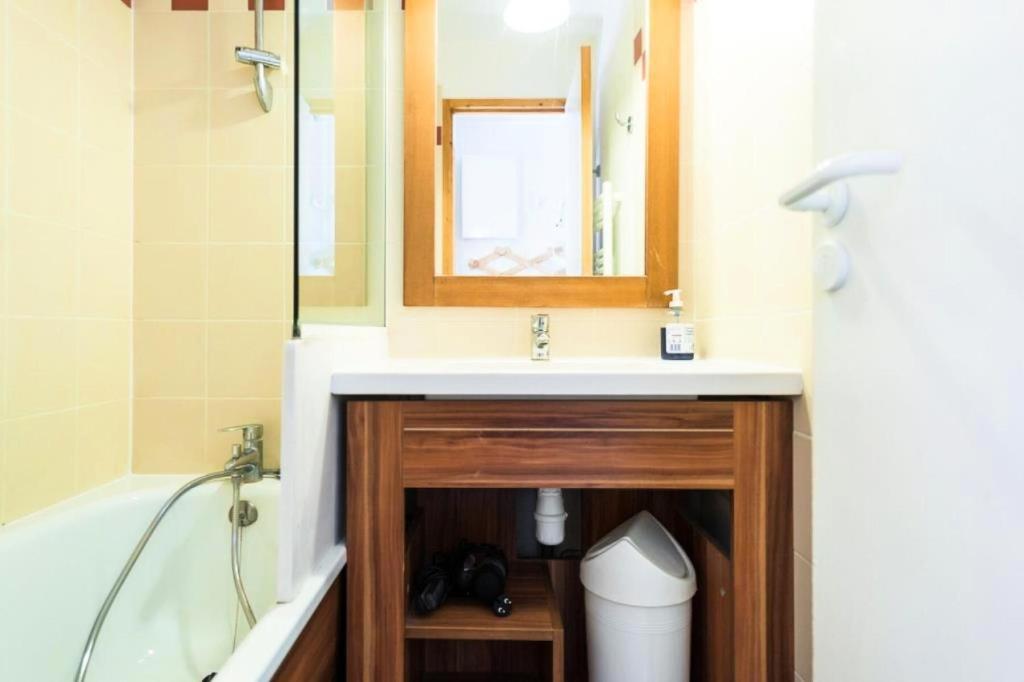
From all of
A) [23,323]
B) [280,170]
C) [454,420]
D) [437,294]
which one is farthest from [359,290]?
[23,323]

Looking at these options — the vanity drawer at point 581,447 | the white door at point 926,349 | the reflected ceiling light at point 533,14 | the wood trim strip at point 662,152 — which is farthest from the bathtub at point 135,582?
the reflected ceiling light at point 533,14

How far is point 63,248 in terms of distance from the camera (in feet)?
3.43

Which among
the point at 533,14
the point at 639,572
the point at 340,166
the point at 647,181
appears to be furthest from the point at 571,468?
the point at 533,14

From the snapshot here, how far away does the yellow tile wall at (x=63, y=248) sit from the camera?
94 centimetres

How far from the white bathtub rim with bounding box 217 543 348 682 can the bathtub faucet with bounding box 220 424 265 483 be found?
1.91 feet

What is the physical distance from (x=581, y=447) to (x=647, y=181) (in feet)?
2.51

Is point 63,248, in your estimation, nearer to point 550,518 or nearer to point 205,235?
point 205,235

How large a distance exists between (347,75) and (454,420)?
2.31ft

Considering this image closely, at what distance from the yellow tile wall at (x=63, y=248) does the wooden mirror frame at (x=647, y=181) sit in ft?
2.49

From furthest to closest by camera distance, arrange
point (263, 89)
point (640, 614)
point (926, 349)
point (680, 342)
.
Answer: point (263, 89)
point (680, 342)
point (640, 614)
point (926, 349)

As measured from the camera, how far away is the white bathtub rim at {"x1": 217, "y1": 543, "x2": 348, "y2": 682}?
516 mm

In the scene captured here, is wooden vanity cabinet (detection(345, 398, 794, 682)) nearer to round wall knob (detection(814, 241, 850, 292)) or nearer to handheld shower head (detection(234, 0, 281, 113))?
round wall knob (detection(814, 241, 850, 292))

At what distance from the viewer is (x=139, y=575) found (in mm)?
1053

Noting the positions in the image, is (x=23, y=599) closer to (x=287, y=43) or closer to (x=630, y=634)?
(x=630, y=634)
